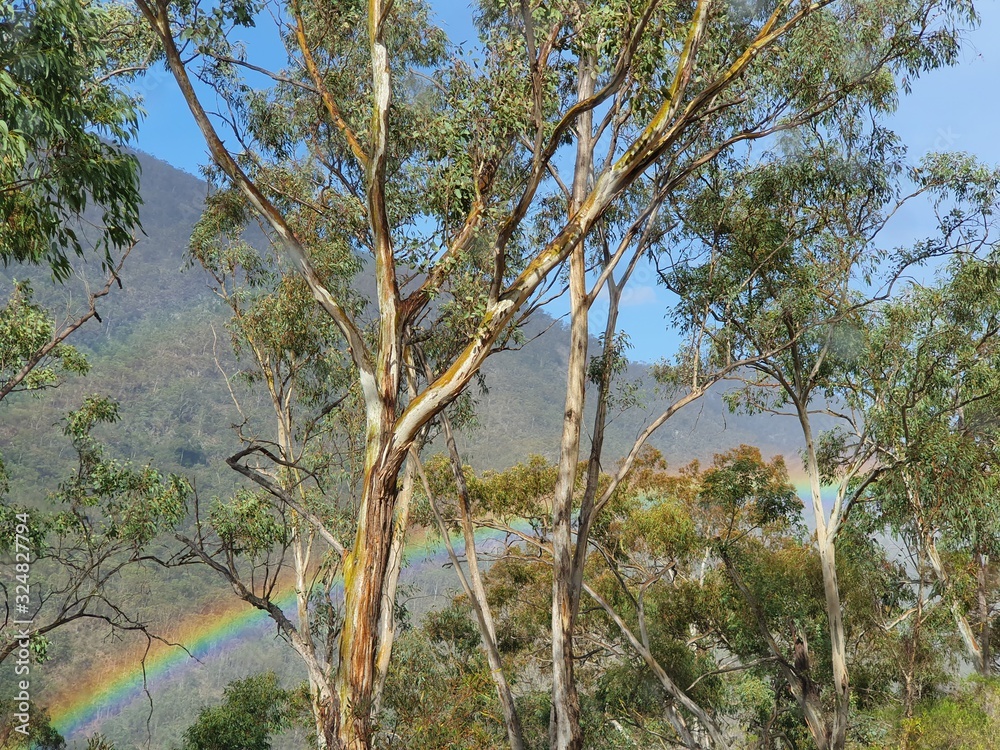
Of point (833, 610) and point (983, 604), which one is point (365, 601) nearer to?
point (833, 610)

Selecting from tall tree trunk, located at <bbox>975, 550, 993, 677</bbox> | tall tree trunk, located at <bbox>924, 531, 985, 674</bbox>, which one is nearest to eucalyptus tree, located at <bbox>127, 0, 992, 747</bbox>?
tall tree trunk, located at <bbox>924, 531, 985, 674</bbox>

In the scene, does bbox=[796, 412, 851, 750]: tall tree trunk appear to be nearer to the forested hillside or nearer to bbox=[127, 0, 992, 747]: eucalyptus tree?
the forested hillside

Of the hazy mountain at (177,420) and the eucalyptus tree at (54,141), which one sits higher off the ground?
the hazy mountain at (177,420)

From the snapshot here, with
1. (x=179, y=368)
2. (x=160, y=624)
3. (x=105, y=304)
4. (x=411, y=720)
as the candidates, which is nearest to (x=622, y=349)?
(x=411, y=720)

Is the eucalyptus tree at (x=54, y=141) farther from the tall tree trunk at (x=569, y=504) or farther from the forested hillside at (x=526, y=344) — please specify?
the tall tree trunk at (x=569, y=504)

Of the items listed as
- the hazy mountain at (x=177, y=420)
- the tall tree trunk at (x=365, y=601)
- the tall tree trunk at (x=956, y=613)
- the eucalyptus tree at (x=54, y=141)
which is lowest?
the tall tree trunk at (x=365, y=601)

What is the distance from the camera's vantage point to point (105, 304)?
77.9 m

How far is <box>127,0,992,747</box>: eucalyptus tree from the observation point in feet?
12.5

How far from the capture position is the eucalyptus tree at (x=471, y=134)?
3803 mm

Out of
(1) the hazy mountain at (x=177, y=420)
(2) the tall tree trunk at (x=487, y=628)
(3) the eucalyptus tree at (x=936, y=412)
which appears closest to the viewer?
(2) the tall tree trunk at (x=487, y=628)

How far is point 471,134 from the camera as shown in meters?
4.77

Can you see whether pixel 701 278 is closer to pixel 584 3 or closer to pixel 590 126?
pixel 590 126

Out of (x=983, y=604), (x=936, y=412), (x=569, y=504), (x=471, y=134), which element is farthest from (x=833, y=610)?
(x=471, y=134)

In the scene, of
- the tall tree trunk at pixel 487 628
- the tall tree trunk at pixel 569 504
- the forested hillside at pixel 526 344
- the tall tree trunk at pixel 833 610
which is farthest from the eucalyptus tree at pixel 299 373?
the tall tree trunk at pixel 833 610
